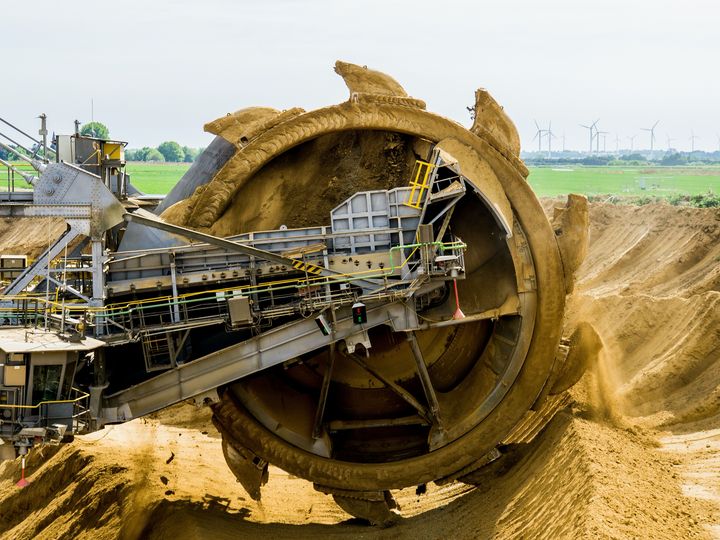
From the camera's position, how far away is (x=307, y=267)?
17453mm

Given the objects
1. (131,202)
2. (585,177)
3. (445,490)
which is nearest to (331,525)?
(445,490)

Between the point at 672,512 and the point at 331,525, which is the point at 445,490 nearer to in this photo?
the point at 331,525

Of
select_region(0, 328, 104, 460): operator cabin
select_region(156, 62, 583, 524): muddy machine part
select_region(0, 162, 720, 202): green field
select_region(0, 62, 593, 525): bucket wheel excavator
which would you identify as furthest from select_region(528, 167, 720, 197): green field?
select_region(0, 328, 104, 460): operator cabin

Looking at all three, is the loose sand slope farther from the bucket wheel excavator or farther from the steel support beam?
the steel support beam

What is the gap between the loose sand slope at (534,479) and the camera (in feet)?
51.1

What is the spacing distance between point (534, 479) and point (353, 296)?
171 inches

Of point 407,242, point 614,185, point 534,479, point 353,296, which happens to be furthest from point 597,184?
point 353,296

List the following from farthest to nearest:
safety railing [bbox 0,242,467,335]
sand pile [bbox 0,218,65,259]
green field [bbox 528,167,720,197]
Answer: green field [bbox 528,167,720,197] → sand pile [bbox 0,218,65,259] → safety railing [bbox 0,242,467,335]

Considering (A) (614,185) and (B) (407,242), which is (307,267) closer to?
(B) (407,242)

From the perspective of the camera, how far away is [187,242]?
58.8 feet

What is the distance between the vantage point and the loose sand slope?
1558 centimetres

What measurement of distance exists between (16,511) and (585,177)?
80.2 meters

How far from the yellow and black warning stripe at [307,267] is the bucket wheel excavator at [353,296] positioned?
0.08 ft

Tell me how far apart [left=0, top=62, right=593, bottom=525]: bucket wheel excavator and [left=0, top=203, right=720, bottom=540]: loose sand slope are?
85 cm
